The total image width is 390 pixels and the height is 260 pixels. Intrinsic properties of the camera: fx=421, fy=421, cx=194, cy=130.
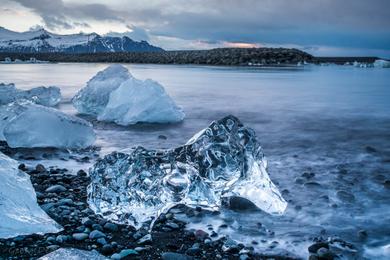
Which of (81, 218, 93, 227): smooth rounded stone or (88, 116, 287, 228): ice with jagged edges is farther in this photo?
(88, 116, 287, 228): ice with jagged edges

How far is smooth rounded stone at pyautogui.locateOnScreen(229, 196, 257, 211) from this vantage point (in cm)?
336

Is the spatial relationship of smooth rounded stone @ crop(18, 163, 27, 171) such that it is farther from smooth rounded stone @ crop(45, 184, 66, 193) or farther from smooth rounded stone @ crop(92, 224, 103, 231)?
smooth rounded stone @ crop(92, 224, 103, 231)

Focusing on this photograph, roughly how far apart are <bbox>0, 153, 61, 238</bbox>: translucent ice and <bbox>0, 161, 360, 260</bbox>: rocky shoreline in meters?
0.05

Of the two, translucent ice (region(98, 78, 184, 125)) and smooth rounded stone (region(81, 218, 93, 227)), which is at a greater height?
translucent ice (region(98, 78, 184, 125))

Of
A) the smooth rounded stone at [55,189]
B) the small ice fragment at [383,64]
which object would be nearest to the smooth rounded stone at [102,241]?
the smooth rounded stone at [55,189]

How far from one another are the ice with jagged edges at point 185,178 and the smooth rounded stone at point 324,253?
A: 64cm

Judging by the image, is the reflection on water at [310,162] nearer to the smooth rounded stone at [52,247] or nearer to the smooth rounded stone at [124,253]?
the smooth rounded stone at [124,253]

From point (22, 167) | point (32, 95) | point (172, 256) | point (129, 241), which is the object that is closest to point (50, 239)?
point (129, 241)

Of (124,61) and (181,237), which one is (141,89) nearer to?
(181,237)

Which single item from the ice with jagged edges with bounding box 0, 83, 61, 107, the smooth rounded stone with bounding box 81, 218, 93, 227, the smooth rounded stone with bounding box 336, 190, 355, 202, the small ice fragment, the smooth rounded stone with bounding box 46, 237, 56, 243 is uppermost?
the small ice fragment

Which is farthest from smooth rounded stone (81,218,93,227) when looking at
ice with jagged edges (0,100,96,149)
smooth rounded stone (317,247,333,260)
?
ice with jagged edges (0,100,96,149)

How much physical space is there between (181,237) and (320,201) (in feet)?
4.20

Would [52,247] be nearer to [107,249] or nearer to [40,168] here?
[107,249]

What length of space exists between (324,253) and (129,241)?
1.25 metres
